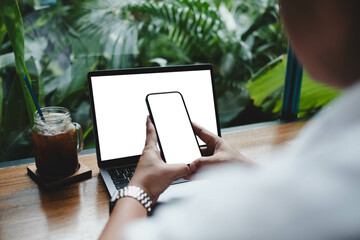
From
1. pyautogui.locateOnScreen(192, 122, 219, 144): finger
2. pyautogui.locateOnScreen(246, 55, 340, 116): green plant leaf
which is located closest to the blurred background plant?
pyautogui.locateOnScreen(246, 55, 340, 116): green plant leaf

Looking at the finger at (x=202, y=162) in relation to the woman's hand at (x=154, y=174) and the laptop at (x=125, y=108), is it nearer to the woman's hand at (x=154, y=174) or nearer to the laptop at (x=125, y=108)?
the woman's hand at (x=154, y=174)

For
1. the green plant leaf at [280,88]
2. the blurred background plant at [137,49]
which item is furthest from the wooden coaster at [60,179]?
the green plant leaf at [280,88]

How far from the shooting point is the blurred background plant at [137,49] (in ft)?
4.30

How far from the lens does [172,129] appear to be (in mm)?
742

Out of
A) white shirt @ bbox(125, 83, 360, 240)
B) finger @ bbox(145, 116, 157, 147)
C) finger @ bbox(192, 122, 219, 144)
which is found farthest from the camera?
finger @ bbox(192, 122, 219, 144)

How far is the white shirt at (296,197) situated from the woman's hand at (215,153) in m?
0.42

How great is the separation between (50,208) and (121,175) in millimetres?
176

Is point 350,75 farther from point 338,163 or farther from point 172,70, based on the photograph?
point 172,70

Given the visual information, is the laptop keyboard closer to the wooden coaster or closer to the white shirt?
the wooden coaster

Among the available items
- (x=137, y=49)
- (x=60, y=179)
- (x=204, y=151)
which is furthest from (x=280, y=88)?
(x=60, y=179)

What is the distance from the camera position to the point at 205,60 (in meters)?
1.84

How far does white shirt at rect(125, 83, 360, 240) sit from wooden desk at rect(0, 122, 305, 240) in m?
0.40

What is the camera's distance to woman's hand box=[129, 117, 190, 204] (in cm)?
58

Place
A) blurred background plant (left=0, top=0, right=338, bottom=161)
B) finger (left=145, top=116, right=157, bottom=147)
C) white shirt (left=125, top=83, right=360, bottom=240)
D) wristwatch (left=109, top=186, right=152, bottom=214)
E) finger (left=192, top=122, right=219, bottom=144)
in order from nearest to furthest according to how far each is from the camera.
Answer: white shirt (left=125, top=83, right=360, bottom=240) < wristwatch (left=109, top=186, right=152, bottom=214) < finger (left=145, top=116, right=157, bottom=147) < finger (left=192, top=122, right=219, bottom=144) < blurred background plant (left=0, top=0, right=338, bottom=161)
